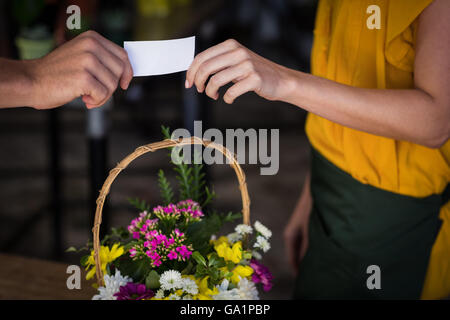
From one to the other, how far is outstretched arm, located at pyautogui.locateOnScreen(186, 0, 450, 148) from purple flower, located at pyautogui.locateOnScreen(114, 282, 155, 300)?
0.33 m

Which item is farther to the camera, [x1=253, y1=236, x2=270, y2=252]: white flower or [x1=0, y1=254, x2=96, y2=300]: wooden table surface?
[x1=0, y1=254, x2=96, y2=300]: wooden table surface

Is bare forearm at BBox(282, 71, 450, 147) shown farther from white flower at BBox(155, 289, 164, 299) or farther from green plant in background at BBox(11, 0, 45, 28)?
green plant in background at BBox(11, 0, 45, 28)

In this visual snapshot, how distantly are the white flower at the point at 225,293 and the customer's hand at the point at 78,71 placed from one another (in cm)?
36

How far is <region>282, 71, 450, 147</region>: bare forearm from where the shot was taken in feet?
2.67

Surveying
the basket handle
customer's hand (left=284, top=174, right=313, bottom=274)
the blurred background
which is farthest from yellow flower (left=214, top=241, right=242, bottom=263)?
the blurred background

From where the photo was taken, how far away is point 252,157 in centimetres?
377

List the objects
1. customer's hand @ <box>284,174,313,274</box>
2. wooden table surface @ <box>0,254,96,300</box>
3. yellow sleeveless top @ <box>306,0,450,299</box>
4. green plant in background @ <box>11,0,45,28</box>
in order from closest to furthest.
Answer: yellow sleeveless top @ <box>306,0,450,299</box> < wooden table surface @ <box>0,254,96,300</box> < customer's hand @ <box>284,174,313,274</box> < green plant in background @ <box>11,0,45,28</box>

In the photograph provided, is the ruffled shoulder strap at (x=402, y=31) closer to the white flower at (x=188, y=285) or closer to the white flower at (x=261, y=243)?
the white flower at (x=261, y=243)

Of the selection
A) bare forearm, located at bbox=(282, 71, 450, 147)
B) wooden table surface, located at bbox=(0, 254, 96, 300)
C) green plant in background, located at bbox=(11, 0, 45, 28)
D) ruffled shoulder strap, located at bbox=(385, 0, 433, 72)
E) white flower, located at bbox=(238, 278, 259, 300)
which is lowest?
wooden table surface, located at bbox=(0, 254, 96, 300)

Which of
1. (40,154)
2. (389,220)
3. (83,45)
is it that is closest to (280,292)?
(389,220)

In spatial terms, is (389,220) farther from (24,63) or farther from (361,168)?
(24,63)

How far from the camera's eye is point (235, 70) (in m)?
0.76

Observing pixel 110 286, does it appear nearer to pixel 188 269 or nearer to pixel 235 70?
pixel 188 269

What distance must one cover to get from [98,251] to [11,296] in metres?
0.39
